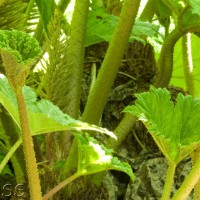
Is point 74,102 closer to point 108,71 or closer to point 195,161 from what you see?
point 108,71

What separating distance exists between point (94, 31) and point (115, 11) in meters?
0.30

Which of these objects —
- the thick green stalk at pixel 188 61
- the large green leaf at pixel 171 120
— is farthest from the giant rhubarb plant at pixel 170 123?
the thick green stalk at pixel 188 61

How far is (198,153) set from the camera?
0.81 m

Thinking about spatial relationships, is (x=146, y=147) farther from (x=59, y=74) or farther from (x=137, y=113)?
(x=137, y=113)

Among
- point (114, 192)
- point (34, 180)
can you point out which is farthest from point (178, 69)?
point (34, 180)

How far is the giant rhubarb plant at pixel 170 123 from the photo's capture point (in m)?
0.72

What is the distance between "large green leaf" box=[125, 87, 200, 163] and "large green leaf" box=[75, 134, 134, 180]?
0.08 m

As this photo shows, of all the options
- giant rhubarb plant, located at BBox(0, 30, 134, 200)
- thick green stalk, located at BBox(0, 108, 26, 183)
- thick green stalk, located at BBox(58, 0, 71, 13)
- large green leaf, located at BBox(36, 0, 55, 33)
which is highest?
thick green stalk, located at BBox(58, 0, 71, 13)

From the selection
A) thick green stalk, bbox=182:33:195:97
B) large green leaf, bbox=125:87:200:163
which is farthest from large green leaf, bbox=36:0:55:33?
large green leaf, bbox=125:87:200:163

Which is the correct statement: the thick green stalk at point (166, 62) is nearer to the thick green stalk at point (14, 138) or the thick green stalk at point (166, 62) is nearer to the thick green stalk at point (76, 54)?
the thick green stalk at point (76, 54)

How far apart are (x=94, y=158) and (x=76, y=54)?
396mm

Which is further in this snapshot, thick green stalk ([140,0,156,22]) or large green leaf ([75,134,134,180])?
thick green stalk ([140,0,156,22])

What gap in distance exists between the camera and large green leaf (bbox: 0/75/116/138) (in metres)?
0.66

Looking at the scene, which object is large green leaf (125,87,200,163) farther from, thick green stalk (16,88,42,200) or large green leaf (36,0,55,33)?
large green leaf (36,0,55,33)
